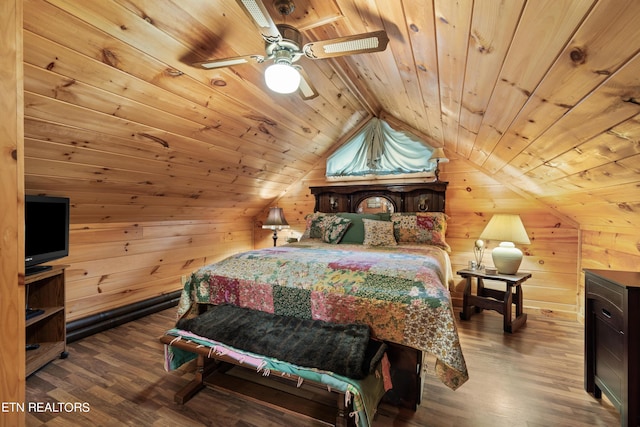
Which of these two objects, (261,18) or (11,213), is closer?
(11,213)

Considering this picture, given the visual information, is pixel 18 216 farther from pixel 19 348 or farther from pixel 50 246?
pixel 50 246

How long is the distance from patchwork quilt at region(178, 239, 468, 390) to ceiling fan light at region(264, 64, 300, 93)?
1176 mm

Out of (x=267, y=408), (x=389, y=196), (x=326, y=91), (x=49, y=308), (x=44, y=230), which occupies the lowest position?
(x=267, y=408)

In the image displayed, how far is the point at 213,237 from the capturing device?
4.03m

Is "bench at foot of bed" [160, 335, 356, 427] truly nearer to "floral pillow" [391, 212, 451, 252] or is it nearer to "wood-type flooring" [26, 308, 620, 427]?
"wood-type flooring" [26, 308, 620, 427]

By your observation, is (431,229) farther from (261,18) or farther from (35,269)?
(35,269)

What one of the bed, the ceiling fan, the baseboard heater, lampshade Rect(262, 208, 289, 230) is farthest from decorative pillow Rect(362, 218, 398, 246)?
the baseboard heater

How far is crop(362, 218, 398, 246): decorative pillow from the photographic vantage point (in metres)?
2.97

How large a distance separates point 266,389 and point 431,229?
227cm

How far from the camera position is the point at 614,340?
149 cm

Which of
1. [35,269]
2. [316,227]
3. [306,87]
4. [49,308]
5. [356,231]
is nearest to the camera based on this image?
[306,87]

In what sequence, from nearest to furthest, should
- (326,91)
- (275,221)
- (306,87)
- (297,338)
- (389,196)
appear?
1. (297,338)
2. (306,87)
3. (326,91)
4. (389,196)
5. (275,221)

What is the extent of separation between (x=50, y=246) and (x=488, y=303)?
3.78 metres

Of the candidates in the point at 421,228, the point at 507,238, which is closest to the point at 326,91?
the point at 421,228
